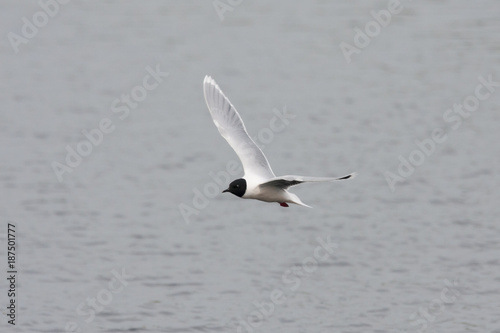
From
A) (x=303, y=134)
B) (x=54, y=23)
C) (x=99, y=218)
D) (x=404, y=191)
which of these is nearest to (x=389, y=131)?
(x=303, y=134)

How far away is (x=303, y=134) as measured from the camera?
22.7 meters

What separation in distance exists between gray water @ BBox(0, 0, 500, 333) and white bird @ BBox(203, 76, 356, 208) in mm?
3150

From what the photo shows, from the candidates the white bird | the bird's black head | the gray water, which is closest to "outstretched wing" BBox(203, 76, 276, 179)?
the white bird

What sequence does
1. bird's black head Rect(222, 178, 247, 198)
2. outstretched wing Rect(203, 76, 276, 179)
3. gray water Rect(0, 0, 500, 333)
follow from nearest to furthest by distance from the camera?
bird's black head Rect(222, 178, 247, 198)
outstretched wing Rect(203, 76, 276, 179)
gray water Rect(0, 0, 500, 333)

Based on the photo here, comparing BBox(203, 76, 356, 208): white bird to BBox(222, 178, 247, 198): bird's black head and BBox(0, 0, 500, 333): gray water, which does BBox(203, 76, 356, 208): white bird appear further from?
BBox(0, 0, 500, 333): gray water

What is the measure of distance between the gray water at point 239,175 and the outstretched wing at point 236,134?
10.3ft

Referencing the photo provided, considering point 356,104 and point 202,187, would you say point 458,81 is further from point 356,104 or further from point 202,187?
point 202,187

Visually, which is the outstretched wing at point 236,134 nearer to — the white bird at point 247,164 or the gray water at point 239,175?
the white bird at point 247,164

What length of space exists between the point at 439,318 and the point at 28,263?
256 inches

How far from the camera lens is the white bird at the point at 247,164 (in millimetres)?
11359

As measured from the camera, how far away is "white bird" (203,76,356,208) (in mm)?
11359

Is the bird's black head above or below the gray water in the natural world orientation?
above

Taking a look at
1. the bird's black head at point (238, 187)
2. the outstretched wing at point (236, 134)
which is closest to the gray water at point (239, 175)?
the outstretched wing at point (236, 134)

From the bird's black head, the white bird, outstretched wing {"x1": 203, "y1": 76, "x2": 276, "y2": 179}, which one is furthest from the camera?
outstretched wing {"x1": 203, "y1": 76, "x2": 276, "y2": 179}
